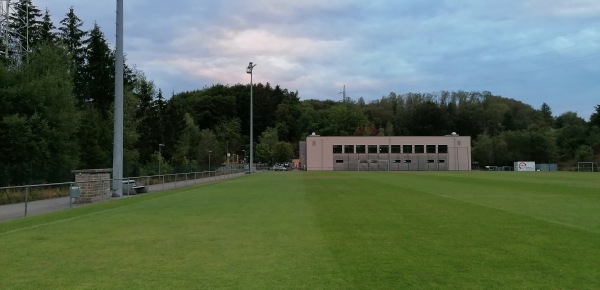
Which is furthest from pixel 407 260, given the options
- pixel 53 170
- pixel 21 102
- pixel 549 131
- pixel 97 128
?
pixel 549 131

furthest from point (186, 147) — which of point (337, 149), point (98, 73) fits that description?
point (337, 149)

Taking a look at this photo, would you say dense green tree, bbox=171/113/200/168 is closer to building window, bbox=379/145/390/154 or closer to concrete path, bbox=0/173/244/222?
building window, bbox=379/145/390/154

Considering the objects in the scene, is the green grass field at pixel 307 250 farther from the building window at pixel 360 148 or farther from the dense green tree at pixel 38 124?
the building window at pixel 360 148

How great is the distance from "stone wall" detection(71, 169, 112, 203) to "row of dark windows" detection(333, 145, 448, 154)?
83.7 m

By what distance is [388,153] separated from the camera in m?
106

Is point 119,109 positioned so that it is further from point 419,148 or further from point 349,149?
point 419,148

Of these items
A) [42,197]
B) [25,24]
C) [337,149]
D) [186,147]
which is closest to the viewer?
[42,197]

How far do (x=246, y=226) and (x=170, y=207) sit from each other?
23.1ft

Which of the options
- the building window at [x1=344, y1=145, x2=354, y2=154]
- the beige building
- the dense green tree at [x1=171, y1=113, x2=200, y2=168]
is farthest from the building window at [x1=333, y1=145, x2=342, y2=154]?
the dense green tree at [x1=171, y1=113, x2=200, y2=168]

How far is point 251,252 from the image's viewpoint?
912cm

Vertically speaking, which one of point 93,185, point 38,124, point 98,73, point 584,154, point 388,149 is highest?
point 98,73

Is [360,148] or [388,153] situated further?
[360,148]

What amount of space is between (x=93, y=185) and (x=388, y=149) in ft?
290

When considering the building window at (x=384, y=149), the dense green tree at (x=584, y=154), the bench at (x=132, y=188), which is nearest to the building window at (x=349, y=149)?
the building window at (x=384, y=149)
